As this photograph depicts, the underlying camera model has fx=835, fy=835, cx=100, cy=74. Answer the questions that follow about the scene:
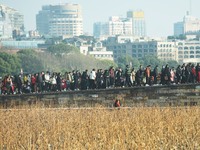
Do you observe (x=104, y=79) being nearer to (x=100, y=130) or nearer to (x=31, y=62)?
(x=100, y=130)

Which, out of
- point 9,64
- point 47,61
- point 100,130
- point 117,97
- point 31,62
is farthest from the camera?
point 47,61

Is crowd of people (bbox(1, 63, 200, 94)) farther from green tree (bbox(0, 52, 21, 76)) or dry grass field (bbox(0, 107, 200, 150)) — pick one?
green tree (bbox(0, 52, 21, 76))

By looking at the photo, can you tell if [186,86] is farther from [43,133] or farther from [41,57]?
[41,57]

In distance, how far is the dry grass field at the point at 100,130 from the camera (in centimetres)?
2452

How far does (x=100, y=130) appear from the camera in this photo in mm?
27531

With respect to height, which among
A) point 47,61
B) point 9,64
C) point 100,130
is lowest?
point 47,61

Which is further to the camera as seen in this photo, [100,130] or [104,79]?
[104,79]

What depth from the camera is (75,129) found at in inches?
1153

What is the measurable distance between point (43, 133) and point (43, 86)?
1996 centimetres

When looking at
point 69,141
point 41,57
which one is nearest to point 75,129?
point 69,141

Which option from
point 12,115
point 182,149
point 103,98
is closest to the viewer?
point 182,149

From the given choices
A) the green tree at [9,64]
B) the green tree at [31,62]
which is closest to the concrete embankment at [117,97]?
the green tree at [9,64]

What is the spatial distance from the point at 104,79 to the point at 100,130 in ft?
60.0

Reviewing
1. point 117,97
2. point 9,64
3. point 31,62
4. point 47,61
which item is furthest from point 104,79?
point 47,61
